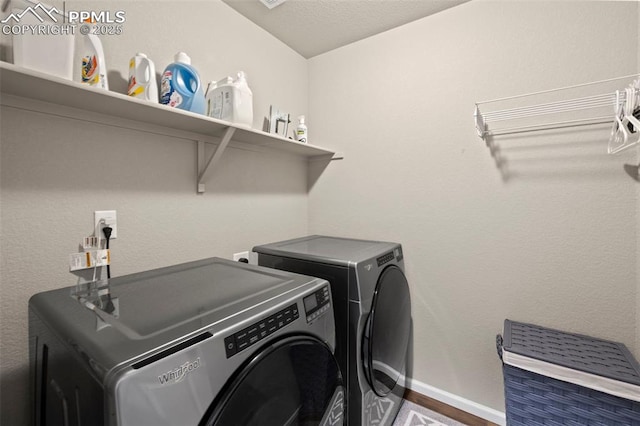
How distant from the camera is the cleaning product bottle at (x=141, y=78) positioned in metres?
1.21

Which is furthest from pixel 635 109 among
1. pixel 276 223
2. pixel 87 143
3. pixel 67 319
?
pixel 87 143

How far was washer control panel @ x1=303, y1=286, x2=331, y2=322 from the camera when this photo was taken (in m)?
0.98

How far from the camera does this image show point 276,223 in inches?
86.0

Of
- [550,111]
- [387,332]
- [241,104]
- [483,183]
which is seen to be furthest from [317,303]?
[550,111]

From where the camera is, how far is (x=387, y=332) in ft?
4.94

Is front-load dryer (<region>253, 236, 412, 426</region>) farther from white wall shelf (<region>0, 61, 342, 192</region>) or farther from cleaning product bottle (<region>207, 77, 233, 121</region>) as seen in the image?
cleaning product bottle (<region>207, 77, 233, 121</region>)

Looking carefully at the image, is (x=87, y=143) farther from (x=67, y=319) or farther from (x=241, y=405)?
(x=241, y=405)

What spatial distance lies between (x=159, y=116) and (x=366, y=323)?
140 centimetres

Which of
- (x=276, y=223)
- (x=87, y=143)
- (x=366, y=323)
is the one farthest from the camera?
(x=276, y=223)

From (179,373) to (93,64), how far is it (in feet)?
4.00

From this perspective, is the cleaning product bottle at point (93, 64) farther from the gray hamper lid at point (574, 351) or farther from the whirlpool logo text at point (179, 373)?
the gray hamper lid at point (574, 351)

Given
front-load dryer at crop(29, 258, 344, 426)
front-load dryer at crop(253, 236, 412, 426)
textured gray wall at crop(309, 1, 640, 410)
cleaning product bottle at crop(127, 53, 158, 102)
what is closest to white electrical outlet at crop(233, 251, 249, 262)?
front-load dryer at crop(253, 236, 412, 426)

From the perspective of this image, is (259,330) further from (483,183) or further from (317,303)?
(483,183)

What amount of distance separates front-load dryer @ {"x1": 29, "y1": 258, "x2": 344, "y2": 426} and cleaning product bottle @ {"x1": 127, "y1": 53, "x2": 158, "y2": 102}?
84 cm
